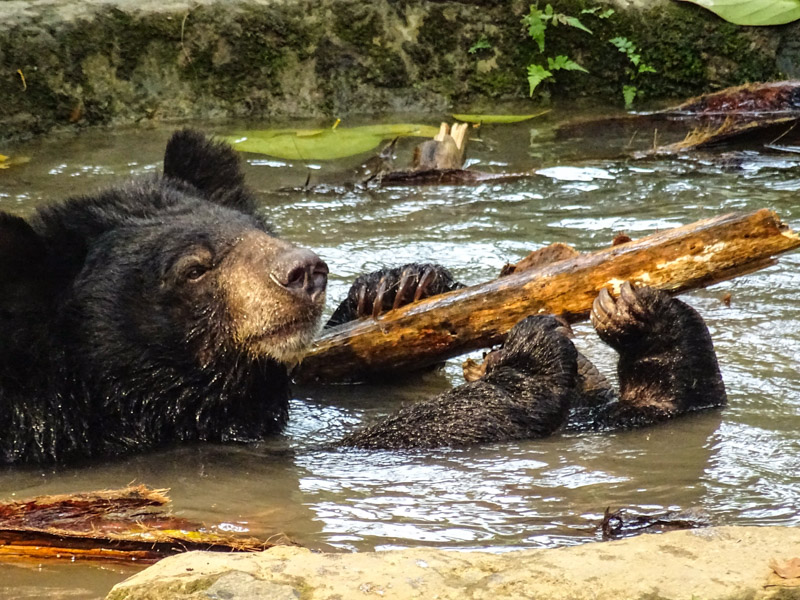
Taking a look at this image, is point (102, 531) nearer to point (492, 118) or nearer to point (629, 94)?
point (492, 118)

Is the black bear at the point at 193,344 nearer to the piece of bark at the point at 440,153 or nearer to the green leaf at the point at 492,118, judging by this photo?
the piece of bark at the point at 440,153

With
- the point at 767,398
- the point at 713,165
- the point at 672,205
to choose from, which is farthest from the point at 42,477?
the point at 713,165

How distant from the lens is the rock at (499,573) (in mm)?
2639

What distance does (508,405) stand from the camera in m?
4.54

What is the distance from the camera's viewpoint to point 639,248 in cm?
454

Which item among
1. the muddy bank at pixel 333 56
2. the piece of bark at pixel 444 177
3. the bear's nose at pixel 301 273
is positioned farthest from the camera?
the muddy bank at pixel 333 56

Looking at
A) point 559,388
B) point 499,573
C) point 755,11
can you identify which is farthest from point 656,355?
point 755,11

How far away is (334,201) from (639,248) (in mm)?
3730

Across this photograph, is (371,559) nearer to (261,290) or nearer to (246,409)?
(261,290)

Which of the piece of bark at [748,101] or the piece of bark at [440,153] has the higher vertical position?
the piece of bark at [748,101]

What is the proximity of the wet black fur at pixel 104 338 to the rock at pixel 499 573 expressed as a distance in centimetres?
156

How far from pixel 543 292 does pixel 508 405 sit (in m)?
0.50

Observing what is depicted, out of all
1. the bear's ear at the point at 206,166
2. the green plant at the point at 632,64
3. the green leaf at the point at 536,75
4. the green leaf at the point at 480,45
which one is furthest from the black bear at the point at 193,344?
the green leaf at the point at 480,45

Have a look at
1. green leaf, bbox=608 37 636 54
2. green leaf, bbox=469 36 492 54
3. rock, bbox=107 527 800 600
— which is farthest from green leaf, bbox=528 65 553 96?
rock, bbox=107 527 800 600
